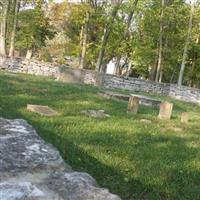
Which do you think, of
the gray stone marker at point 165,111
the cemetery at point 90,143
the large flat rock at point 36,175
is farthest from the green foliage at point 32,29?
the large flat rock at point 36,175

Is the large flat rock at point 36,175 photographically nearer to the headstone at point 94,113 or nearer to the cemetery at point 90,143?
the cemetery at point 90,143

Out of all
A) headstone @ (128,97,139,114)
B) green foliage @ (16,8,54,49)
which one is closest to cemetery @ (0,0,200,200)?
headstone @ (128,97,139,114)

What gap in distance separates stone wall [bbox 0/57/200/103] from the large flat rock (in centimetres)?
1962

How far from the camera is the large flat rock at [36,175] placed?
319 cm

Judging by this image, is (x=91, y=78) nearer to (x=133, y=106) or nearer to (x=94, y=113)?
(x=133, y=106)

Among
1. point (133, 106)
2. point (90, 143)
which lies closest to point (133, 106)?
point (133, 106)

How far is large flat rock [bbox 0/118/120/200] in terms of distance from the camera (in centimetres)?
319

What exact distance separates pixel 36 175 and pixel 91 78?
2306 cm

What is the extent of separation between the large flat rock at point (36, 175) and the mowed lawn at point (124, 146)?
116 centimetres

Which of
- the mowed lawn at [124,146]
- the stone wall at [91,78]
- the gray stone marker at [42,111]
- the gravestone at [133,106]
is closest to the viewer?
the mowed lawn at [124,146]

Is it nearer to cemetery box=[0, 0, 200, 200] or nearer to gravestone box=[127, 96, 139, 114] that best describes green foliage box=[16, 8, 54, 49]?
cemetery box=[0, 0, 200, 200]

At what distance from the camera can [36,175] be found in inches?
144

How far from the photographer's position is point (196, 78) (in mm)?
51094

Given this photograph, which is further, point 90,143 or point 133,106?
point 133,106
